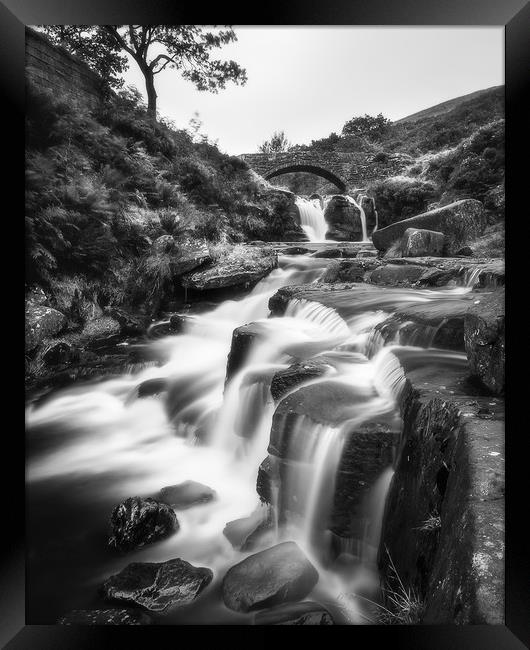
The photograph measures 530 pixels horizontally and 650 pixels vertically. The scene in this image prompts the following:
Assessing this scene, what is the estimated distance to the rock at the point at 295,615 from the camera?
2.02 meters

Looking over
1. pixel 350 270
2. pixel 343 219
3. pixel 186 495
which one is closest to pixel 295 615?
pixel 186 495

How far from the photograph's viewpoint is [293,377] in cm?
280

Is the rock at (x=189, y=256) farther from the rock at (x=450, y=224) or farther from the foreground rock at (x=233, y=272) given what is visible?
the rock at (x=450, y=224)

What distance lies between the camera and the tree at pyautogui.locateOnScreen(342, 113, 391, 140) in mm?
3260

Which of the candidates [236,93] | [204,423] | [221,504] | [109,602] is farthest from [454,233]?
[109,602]

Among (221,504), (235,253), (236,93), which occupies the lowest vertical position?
(221,504)

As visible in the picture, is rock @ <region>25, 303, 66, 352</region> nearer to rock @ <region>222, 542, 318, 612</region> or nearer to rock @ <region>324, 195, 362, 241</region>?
rock @ <region>222, 542, 318, 612</region>

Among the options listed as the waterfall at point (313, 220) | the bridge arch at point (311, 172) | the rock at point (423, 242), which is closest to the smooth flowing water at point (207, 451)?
the rock at point (423, 242)

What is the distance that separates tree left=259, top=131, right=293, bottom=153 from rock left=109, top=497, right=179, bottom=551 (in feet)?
8.81

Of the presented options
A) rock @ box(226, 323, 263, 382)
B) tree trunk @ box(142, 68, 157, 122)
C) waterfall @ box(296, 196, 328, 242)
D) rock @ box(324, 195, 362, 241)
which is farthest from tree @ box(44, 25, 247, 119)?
rock @ box(324, 195, 362, 241)

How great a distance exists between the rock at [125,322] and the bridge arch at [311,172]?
2468 millimetres

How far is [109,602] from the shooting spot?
2238 millimetres

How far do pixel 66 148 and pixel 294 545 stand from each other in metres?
4.48

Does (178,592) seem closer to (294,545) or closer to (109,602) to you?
(109,602)
